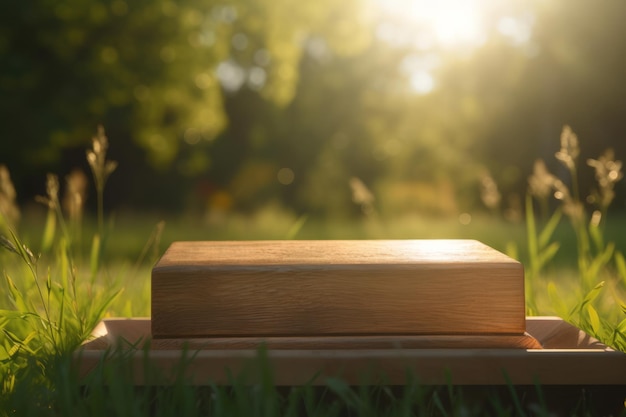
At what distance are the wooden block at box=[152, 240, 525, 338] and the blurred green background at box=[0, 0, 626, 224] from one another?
6.18 feet

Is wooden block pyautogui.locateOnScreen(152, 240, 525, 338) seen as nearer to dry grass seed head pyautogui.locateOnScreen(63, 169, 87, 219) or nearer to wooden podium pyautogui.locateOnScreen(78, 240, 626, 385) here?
wooden podium pyautogui.locateOnScreen(78, 240, 626, 385)

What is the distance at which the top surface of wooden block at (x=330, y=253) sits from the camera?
1.94 metres

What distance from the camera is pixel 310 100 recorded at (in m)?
25.4

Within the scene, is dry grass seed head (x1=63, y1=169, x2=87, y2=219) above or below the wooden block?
below

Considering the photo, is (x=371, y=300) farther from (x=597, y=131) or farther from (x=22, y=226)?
(x=597, y=131)

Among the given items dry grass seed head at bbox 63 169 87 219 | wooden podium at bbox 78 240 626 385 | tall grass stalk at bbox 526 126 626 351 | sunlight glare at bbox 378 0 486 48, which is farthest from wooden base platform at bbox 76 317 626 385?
sunlight glare at bbox 378 0 486 48

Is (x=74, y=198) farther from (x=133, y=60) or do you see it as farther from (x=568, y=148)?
(x=133, y=60)

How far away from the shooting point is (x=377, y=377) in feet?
5.81

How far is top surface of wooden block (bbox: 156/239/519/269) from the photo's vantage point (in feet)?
6.35

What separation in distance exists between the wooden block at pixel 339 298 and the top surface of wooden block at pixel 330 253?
0.02 meters

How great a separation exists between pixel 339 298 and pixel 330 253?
0.90 ft

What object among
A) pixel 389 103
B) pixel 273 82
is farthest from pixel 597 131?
pixel 389 103

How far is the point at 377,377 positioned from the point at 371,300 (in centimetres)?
22

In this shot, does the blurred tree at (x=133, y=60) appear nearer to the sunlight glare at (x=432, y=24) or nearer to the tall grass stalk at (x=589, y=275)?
the sunlight glare at (x=432, y=24)
